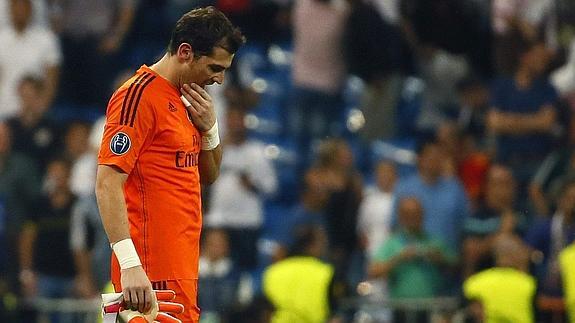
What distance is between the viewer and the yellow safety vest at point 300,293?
11.5 metres

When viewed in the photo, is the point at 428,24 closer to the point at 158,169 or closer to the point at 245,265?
the point at 245,265

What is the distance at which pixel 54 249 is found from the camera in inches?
513

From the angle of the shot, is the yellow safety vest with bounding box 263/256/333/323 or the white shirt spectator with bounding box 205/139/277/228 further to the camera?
the white shirt spectator with bounding box 205/139/277/228

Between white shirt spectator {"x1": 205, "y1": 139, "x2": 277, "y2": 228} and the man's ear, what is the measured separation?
6806 millimetres

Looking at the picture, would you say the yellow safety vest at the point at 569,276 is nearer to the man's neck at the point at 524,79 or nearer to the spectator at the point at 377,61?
the man's neck at the point at 524,79

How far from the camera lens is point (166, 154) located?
5.74m

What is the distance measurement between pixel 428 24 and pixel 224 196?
2.57m

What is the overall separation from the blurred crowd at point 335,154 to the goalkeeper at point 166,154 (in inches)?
216

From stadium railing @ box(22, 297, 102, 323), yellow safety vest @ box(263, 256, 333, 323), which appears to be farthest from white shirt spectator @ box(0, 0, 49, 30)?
yellow safety vest @ box(263, 256, 333, 323)

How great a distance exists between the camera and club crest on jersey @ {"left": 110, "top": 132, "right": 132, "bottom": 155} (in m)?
5.56

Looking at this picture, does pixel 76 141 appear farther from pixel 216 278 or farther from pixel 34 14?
pixel 216 278

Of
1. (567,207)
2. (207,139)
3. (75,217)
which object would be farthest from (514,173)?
(207,139)

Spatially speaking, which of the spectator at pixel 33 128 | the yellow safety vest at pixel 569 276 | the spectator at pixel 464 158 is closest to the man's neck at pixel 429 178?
the spectator at pixel 464 158

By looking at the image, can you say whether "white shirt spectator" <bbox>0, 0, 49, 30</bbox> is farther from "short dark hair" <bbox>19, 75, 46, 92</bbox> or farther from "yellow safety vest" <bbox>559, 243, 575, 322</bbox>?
"yellow safety vest" <bbox>559, 243, 575, 322</bbox>
